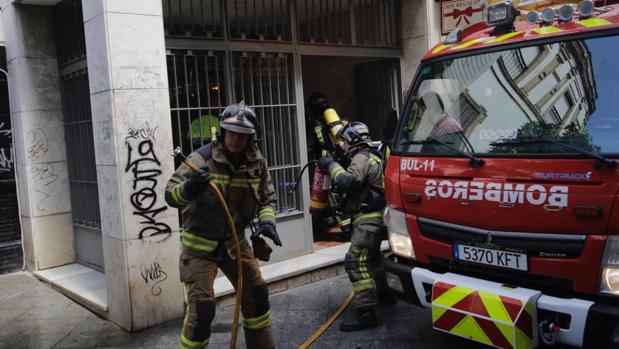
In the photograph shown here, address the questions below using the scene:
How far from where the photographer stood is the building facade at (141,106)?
482 cm

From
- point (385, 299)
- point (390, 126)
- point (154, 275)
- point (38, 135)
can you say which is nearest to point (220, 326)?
point (154, 275)

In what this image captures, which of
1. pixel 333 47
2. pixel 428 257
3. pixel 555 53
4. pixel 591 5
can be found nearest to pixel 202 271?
pixel 428 257

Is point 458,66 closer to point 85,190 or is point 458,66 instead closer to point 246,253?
point 246,253

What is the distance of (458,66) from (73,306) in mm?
4366

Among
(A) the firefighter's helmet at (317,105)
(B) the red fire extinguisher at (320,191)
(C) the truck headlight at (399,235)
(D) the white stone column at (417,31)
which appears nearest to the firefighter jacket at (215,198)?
(C) the truck headlight at (399,235)

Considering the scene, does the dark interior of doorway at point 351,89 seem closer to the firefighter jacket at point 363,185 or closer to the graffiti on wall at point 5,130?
the firefighter jacket at point 363,185

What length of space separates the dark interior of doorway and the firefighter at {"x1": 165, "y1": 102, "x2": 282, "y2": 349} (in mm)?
3641

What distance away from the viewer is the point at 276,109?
657 centimetres

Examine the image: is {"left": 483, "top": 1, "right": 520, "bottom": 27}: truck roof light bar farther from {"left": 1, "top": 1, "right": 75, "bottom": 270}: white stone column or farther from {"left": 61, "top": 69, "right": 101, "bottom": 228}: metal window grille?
{"left": 1, "top": 1, "right": 75, "bottom": 270}: white stone column

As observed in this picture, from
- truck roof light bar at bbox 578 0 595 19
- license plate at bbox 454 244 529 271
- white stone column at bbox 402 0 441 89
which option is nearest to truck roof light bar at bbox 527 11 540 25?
truck roof light bar at bbox 578 0 595 19

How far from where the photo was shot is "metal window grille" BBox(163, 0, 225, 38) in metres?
5.75

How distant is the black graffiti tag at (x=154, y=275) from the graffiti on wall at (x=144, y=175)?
26 cm

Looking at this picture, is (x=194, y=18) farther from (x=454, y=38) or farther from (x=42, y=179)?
(x=454, y=38)

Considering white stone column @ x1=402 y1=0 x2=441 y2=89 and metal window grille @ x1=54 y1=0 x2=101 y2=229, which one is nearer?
metal window grille @ x1=54 y1=0 x2=101 y2=229
